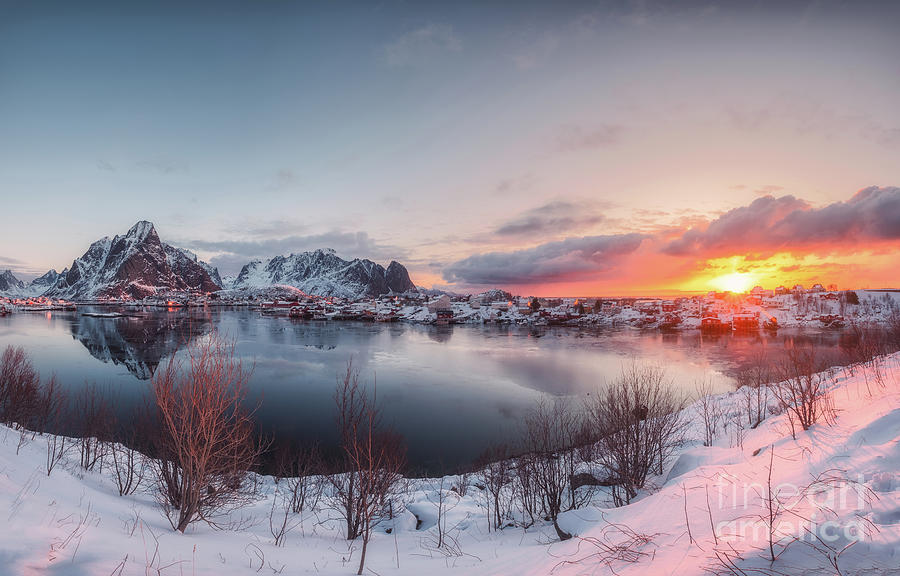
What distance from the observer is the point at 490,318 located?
10744 cm

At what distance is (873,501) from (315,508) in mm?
11612

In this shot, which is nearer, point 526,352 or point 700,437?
point 700,437

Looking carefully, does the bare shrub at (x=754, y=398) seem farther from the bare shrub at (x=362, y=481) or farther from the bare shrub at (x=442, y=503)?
the bare shrub at (x=362, y=481)

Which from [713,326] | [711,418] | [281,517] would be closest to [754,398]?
[711,418]

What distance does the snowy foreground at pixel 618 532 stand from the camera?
10.5 ft

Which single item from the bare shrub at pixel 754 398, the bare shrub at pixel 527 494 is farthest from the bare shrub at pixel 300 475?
the bare shrub at pixel 754 398

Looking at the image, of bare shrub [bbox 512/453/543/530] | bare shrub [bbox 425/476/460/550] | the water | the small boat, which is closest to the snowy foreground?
bare shrub [bbox 425/476/460/550]

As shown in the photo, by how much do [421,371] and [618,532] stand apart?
32932 mm

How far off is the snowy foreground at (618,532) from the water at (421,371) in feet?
12.4

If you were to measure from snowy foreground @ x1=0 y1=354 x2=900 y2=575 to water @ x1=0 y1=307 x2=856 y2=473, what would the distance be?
3788 mm

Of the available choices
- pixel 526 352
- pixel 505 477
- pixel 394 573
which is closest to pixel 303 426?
pixel 505 477

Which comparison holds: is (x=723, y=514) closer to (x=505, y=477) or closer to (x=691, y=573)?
(x=691, y=573)

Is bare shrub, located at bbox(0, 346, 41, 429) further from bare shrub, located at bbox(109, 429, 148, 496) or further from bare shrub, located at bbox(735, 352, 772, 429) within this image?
bare shrub, located at bbox(735, 352, 772, 429)

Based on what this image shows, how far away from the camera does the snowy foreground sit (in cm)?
320
